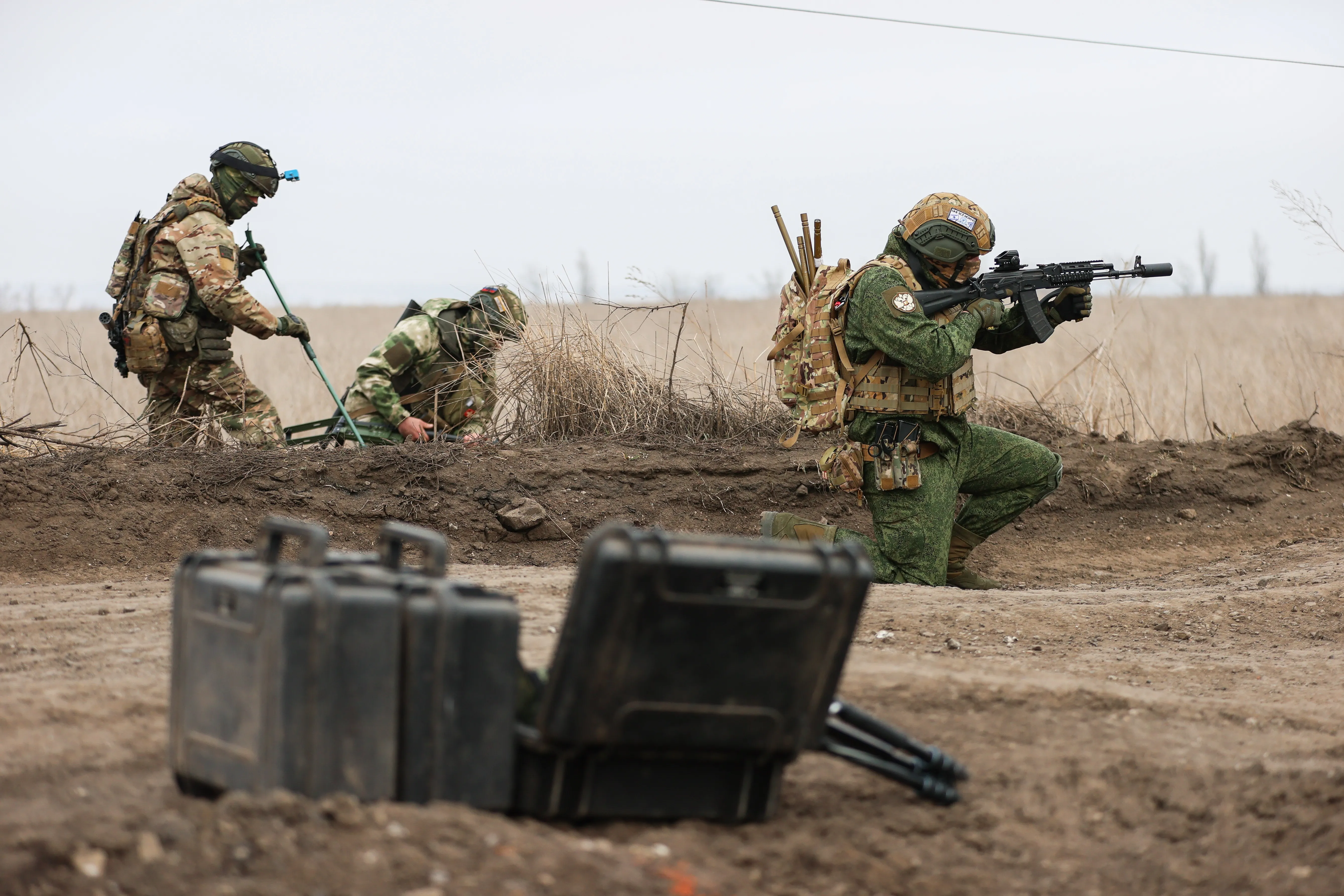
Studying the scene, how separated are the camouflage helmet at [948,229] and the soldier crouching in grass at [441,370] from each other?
307 centimetres

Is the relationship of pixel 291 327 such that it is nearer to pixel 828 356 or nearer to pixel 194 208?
pixel 194 208

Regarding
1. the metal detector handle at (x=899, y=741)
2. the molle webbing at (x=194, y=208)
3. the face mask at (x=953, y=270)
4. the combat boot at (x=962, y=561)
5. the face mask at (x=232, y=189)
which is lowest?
the combat boot at (x=962, y=561)

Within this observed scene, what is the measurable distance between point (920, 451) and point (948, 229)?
988 millimetres

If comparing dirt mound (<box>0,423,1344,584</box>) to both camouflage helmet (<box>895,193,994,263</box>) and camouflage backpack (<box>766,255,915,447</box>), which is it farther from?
camouflage helmet (<box>895,193,994,263</box>)

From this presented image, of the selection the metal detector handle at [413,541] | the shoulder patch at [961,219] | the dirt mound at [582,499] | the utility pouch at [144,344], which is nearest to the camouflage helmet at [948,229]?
the shoulder patch at [961,219]

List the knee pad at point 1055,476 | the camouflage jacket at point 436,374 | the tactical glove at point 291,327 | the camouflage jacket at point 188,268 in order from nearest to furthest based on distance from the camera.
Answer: the knee pad at point 1055,476 → the camouflage jacket at point 188,268 → the tactical glove at point 291,327 → the camouflage jacket at point 436,374

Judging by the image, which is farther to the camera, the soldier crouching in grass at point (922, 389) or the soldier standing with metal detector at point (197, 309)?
the soldier standing with metal detector at point (197, 309)

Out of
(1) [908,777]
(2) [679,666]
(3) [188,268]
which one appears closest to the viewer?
(2) [679,666]

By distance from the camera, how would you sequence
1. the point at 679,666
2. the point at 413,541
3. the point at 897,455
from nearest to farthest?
the point at 679,666, the point at 413,541, the point at 897,455

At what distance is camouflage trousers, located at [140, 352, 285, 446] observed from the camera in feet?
23.9

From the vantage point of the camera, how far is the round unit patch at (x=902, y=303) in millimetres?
5137

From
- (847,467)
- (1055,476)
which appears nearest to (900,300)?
(847,467)

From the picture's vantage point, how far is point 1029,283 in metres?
5.51

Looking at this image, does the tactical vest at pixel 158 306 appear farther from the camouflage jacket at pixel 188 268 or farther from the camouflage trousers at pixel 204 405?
the camouflage trousers at pixel 204 405
